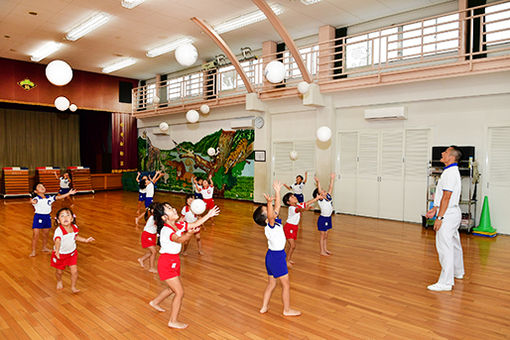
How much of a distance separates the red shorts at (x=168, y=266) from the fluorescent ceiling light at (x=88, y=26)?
8.08m

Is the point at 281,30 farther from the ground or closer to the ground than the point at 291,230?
farther from the ground

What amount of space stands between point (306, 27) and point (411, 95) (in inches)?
143

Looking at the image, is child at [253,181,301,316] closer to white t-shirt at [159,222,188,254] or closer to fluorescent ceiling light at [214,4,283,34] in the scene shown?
white t-shirt at [159,222,188,254]

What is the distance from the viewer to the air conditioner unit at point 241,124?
1134cm

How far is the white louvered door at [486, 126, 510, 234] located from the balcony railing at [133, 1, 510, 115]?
1.65 meters

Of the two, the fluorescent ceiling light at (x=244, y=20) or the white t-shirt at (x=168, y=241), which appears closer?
the white t-shirt at (x=168, y=241)

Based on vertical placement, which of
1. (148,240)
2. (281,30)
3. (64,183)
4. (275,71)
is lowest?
(148,240)

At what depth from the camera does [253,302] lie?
12.3 feet

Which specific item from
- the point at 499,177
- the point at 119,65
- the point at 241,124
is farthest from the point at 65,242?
the point at 119,65

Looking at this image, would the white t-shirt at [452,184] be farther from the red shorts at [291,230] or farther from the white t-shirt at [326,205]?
the red shorts at [291,230]

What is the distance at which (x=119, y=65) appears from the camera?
1329cm

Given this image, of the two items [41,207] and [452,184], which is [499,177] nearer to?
[452,184]

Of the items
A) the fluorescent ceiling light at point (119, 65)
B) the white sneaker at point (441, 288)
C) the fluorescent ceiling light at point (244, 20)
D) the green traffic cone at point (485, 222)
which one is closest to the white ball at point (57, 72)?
the fluorescent ceiling light at point (244, 20)

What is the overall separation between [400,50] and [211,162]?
24.1ft
